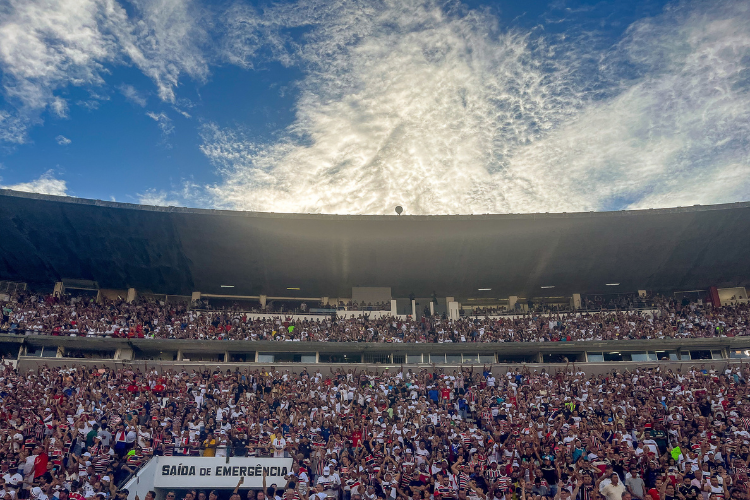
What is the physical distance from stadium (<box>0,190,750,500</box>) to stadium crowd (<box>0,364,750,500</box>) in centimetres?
9

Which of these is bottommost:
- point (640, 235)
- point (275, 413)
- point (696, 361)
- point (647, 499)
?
point (647, 499)

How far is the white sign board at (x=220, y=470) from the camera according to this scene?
55.6ft

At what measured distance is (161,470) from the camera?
16.9 meters

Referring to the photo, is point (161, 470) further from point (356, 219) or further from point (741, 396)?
point (741, 396)

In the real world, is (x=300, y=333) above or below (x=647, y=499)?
above

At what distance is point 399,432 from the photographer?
17.8 meters

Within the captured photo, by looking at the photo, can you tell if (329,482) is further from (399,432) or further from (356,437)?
(399,432)

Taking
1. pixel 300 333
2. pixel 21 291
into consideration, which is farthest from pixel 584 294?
pixel 21 291

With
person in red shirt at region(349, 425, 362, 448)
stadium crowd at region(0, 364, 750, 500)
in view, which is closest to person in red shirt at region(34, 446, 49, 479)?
stadium crowd at region(0, 364, 750, 500)

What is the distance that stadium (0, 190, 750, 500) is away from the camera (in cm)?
1510

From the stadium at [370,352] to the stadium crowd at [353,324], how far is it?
15 cm

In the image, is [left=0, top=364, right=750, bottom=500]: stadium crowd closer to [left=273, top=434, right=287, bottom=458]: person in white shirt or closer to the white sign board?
[left=273, top=434, right=287, bottom=458]: person in white shirt

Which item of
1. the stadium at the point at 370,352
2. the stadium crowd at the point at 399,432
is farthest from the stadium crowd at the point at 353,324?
the stadium crowd at the point at 399,432

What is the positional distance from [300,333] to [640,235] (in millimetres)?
21004
